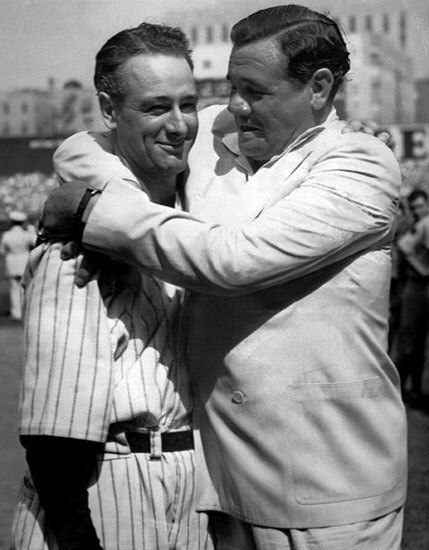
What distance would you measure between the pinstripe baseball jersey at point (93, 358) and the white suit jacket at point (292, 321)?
0.11 m

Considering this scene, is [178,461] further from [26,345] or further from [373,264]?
[373,264]

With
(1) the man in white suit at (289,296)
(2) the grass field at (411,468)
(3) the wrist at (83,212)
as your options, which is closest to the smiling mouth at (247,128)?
(1) the man in white suit at (289,296)

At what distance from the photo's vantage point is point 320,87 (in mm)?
2227

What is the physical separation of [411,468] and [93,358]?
4199 mm

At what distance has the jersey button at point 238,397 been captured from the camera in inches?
85.0

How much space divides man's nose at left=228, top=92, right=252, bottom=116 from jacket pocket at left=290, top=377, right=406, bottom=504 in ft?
2.14

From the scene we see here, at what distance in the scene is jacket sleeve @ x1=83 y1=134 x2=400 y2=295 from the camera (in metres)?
2.01

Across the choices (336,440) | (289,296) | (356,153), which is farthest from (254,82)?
(336,440)

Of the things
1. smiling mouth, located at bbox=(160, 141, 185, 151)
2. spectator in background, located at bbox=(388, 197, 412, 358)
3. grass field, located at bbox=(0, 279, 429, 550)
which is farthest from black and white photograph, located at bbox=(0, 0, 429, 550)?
spectator in background, located at bbox=(388, 197, 412, 358)

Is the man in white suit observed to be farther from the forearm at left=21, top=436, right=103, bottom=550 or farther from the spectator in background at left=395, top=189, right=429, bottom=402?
the spectator in background at left=395, top=189, right=429, bottom=402

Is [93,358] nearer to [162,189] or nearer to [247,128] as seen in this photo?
[162,189]

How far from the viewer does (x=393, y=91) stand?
1572 centimetres

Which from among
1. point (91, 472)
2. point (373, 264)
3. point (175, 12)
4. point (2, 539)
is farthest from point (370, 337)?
point (2, 539)

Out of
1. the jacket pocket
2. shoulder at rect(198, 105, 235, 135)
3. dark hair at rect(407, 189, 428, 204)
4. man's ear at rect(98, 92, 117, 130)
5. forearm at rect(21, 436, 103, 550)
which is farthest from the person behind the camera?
dark hair at rect(407, 189, 428, 204)
